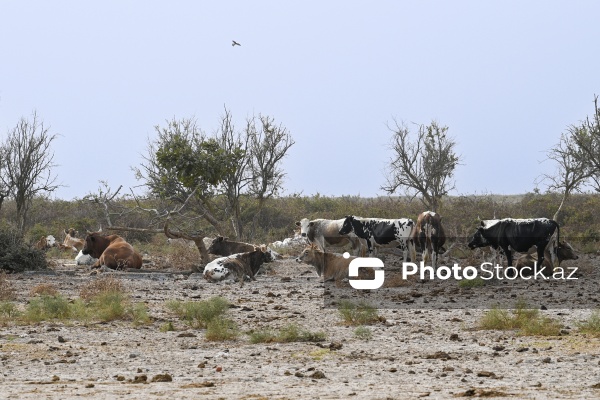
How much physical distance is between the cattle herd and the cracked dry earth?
21.0 feet

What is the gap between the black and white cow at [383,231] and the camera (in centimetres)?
2811

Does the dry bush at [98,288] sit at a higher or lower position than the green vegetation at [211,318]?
higher

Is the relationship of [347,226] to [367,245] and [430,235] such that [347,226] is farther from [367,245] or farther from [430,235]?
[430,235]

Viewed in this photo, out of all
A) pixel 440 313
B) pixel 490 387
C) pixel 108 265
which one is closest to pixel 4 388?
pixel 490 387

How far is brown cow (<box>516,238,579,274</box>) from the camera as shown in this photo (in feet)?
83.1

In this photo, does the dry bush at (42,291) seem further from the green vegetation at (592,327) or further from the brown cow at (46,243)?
the brown cow at (46,243)

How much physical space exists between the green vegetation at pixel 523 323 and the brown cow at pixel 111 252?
562 inches

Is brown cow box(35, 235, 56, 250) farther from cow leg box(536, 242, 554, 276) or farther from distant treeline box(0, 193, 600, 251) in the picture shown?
cow leg box(536, 242, 554, 276)

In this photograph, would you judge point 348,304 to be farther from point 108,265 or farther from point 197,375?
point 108,265

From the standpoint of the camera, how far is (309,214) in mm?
55719

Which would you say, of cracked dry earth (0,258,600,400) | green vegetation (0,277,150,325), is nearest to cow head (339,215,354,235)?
cracked dry earth (0,258,600,400)

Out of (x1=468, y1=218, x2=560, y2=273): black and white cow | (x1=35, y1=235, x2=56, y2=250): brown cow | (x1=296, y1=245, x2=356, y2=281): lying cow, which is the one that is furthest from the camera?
(x1=35, y1=235, x2=56, y2=250): brown cow

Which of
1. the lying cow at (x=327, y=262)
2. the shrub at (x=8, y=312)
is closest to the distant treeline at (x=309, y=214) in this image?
the lying cow at (x=327, y=262)

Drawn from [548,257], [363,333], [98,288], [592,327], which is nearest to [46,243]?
[98,288]
